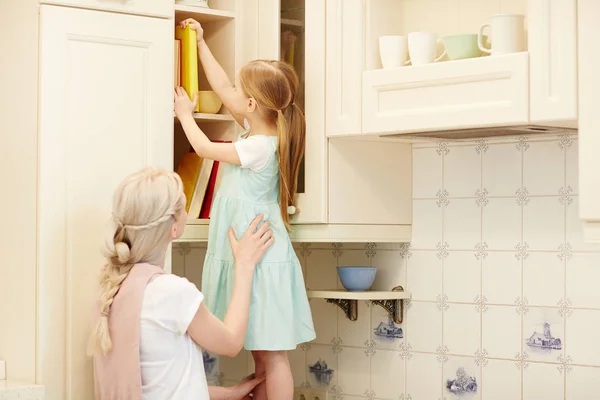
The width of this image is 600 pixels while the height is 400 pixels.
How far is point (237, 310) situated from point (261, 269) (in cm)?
26

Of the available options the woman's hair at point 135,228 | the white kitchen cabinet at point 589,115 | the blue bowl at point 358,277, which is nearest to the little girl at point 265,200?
the blue bowl at point 358,277

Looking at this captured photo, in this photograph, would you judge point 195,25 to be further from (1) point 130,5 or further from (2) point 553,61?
(2) point 553,61

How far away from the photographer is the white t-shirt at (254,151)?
97.7 inches

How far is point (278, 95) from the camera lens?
252 centimetres

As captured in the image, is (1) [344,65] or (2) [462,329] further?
(2) [462,329]

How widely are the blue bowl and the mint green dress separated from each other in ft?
0.68

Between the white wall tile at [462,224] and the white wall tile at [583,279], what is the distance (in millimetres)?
293

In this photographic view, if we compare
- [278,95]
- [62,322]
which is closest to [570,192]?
[278,95]

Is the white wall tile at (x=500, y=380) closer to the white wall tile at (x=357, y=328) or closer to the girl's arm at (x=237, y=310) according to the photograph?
the white wall tile at (x=357, y=328)

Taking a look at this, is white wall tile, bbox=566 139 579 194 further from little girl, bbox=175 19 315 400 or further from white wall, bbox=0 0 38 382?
white wall, bbox=0 0 38 382

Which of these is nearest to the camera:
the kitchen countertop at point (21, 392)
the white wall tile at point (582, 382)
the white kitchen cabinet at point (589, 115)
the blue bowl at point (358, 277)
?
the white kitchen cabinet at point (589, 115)

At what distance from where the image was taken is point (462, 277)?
2.64 m

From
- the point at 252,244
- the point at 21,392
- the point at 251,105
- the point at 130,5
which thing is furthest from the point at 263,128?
the point at 21,392

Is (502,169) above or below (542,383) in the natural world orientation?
above
